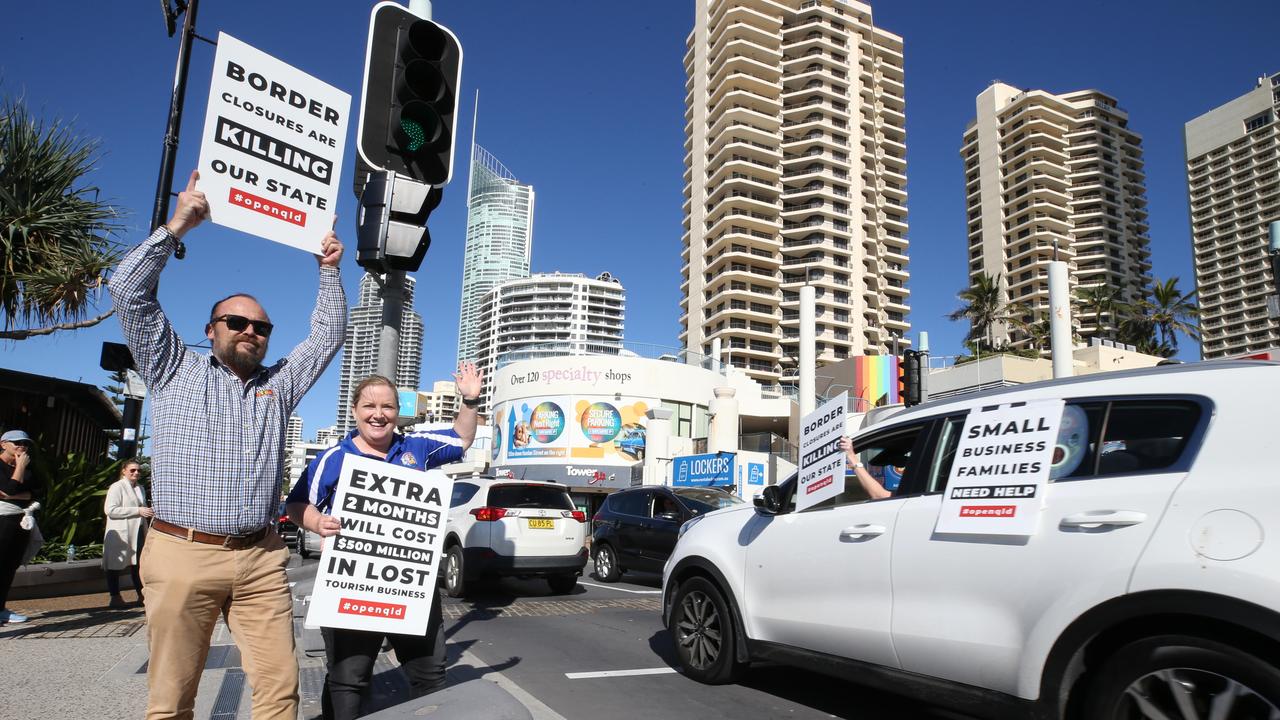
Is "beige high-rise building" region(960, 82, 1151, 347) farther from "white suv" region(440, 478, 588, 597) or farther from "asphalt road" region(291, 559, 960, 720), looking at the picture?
"asphalt road" region(291, 559, 960, 720)

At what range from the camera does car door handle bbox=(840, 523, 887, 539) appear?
402 cm

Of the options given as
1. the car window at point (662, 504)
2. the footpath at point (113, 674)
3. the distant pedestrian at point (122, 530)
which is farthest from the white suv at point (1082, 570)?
the car window at point (662, 504)

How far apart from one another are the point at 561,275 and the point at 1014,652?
156 metres

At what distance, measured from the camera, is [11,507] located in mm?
6359

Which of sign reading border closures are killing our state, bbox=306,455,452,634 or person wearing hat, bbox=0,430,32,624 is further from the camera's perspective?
person wearing hat, bbox=0,430,32,624

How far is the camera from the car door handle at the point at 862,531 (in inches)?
158

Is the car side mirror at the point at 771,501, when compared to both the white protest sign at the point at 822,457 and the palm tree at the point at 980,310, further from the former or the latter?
the palm tree at the point at 980,310

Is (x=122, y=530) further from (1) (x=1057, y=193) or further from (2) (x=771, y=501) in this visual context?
(1) (x=1057, y=193)

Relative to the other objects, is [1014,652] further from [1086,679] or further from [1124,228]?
[1124,228]

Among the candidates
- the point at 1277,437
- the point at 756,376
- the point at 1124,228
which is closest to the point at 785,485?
the point at 1277,437

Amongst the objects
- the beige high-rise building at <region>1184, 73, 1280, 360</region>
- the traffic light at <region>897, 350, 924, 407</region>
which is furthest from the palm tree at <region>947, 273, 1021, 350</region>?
the beige high-rise building at <region>1184, 73, 1280, 360</region>

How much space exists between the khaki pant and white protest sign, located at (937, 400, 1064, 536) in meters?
2.94

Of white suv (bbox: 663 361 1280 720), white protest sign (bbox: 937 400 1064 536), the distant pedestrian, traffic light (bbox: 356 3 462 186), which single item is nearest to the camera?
white suv (bbox: 663 361 1280 720)

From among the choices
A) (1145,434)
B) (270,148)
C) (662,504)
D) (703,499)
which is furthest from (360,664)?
(662,504)
